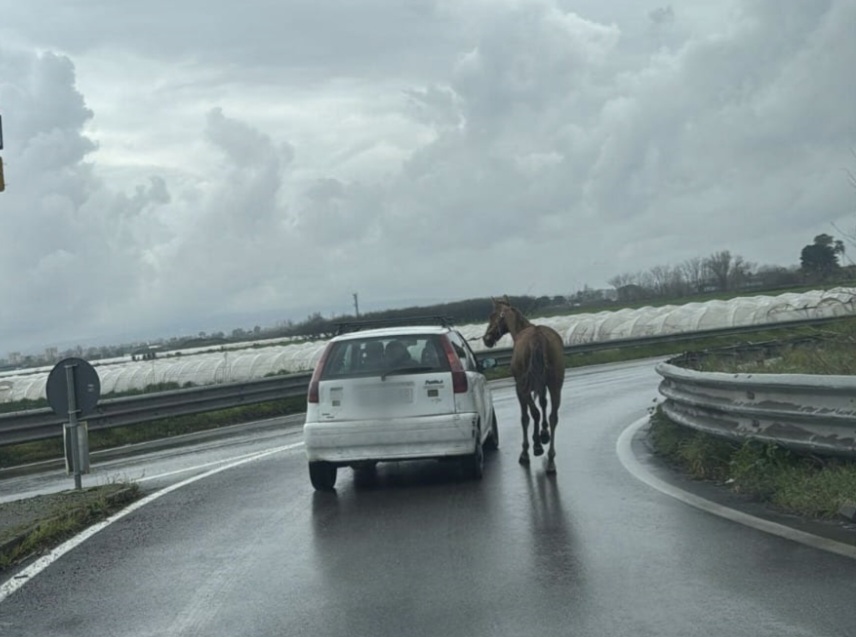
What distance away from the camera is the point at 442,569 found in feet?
24.6

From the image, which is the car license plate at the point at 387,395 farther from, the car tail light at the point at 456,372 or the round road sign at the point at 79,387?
the round road sign at the point at 79,387

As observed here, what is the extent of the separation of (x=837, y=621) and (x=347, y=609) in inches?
110

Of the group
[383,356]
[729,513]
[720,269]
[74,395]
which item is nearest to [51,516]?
[74,395]

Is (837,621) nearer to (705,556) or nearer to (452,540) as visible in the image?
(705,556)

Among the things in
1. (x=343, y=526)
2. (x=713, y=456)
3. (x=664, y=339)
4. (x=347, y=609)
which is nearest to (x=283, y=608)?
(x=347, y=609)

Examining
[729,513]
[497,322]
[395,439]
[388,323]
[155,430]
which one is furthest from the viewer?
[155,430]

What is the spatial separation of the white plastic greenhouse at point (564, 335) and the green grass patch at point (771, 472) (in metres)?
27.8

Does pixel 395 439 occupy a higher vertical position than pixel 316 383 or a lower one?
lower

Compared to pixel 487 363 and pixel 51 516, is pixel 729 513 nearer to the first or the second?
pixel 487 363

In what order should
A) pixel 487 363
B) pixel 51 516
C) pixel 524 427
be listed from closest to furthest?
pixel 51 516 → pixel 524 427 → pixel 487 363

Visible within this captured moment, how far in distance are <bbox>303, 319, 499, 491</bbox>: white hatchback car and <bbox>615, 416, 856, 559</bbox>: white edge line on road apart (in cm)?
178

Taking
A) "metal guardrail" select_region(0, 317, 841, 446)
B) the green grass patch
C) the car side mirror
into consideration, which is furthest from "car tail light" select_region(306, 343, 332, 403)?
"metal guardrail" select_region(0, 317, 841, 446)

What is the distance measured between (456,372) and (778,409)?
10.7 ft

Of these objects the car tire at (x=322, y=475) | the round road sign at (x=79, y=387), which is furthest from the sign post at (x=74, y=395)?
the car tire at (x=322, y=475)
